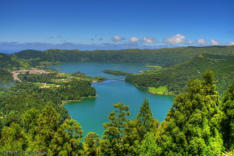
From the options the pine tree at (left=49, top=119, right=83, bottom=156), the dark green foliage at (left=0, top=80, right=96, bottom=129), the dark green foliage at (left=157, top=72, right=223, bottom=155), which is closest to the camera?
the dark green foliage at (left=157, top=72, right=223, bottom=155)

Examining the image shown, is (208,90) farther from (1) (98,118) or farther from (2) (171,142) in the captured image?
(1) (98,118)

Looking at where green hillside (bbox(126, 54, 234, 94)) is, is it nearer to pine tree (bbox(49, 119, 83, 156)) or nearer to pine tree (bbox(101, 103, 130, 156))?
pine tree (bbox(101, 103, 130, 156))

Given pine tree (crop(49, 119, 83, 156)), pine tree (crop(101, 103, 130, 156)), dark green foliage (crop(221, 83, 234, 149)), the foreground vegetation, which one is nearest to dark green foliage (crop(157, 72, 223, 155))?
the foreground vegetation

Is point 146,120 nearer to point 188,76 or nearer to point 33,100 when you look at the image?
point 33,100

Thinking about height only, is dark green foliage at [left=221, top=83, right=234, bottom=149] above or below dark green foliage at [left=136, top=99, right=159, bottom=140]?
above

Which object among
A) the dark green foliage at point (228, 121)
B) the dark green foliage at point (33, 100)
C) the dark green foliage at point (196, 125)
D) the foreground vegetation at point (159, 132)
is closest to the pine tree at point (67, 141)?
the foreground vegetation at point (159, 132)

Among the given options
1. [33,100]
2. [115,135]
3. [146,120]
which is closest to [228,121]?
[146,120]

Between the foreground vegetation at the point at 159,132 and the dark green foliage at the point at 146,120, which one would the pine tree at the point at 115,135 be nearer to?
the foreground vegetation at the point at 159,132

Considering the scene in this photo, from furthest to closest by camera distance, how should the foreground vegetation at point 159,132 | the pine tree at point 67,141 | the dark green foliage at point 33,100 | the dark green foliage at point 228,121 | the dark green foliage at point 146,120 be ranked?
the dark green foliage at point 33,100 < the dark green foliage at point 146,120 < the pine tree at point 67,141 < the dark green foliage at point 228,121 < the foreground vegetation at point 159,132

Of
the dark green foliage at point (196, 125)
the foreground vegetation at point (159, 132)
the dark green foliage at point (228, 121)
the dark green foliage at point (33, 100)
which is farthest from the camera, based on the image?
the dark green foliage at point (33, 100)
